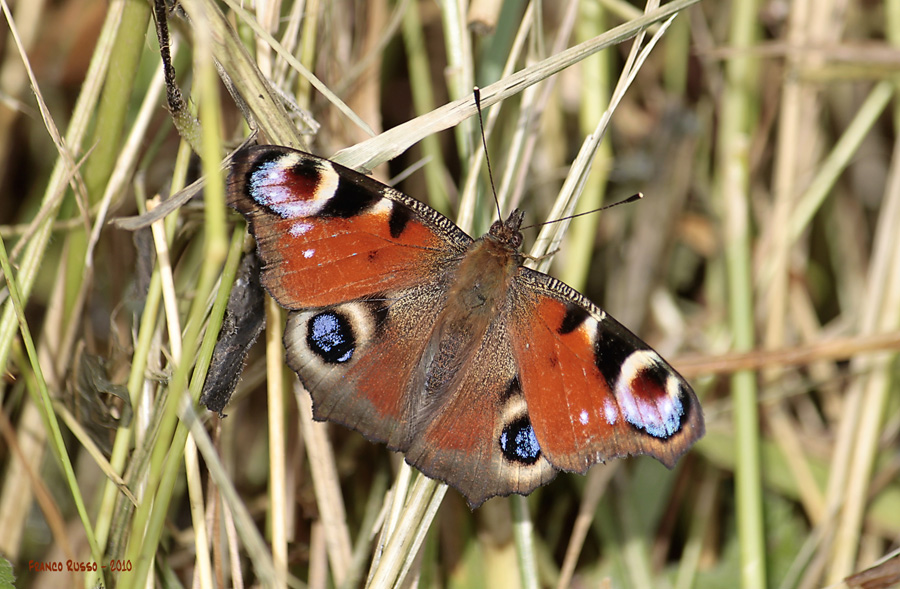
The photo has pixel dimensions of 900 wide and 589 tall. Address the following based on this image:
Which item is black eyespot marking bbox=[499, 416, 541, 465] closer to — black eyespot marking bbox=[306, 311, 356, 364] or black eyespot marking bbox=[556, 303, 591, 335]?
black eyespot marking bbox=[556, 303, 591, 335]

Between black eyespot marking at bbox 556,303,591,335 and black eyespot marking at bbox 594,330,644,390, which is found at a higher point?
black eyespot marking at bbox 556,303,591,335

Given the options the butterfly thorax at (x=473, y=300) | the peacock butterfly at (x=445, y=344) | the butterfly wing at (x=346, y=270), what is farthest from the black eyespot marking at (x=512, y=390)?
Result: the butterfly wing at (x=346, y=270)

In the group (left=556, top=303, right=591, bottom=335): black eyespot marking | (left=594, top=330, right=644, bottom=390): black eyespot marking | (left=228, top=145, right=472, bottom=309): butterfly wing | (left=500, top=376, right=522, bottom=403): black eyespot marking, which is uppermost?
Result: (left=228, top=145, right=472, bottom=309): butterfly wing

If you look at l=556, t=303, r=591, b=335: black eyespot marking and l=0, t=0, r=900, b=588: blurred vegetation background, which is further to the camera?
l=556, t=303, r=591, b=335: black eyespot marking

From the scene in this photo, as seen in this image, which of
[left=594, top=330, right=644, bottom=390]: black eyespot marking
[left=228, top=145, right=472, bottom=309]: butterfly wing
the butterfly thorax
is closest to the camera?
[left=228, top=145, right=472, bottom=309]: butterfly wing

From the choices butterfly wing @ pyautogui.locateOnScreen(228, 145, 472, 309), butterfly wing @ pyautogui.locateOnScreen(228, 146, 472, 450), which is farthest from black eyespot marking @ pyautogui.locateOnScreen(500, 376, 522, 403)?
butterfly wing @ pyautogui.locateOnScreen(228, 145, 472, 309)

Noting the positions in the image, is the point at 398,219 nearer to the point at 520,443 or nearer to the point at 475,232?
the point at 475,232

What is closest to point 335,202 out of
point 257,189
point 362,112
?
point 257,189

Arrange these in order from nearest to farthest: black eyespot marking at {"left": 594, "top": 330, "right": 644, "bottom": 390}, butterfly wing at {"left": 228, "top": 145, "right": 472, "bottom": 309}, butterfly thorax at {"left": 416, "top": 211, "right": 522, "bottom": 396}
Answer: butterfly wing at {"left": 228, "top": 145, "right": 472, "bottom": 309} < black eyespot marking at {"left": 594, "top": 330, "right": 644, "bottom": 390} < butterfly thorax at {"left": 416, "top": 211, "right": 522, "bottom": 396}

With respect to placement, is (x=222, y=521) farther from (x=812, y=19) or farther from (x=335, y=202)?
(x=812, y=19)
